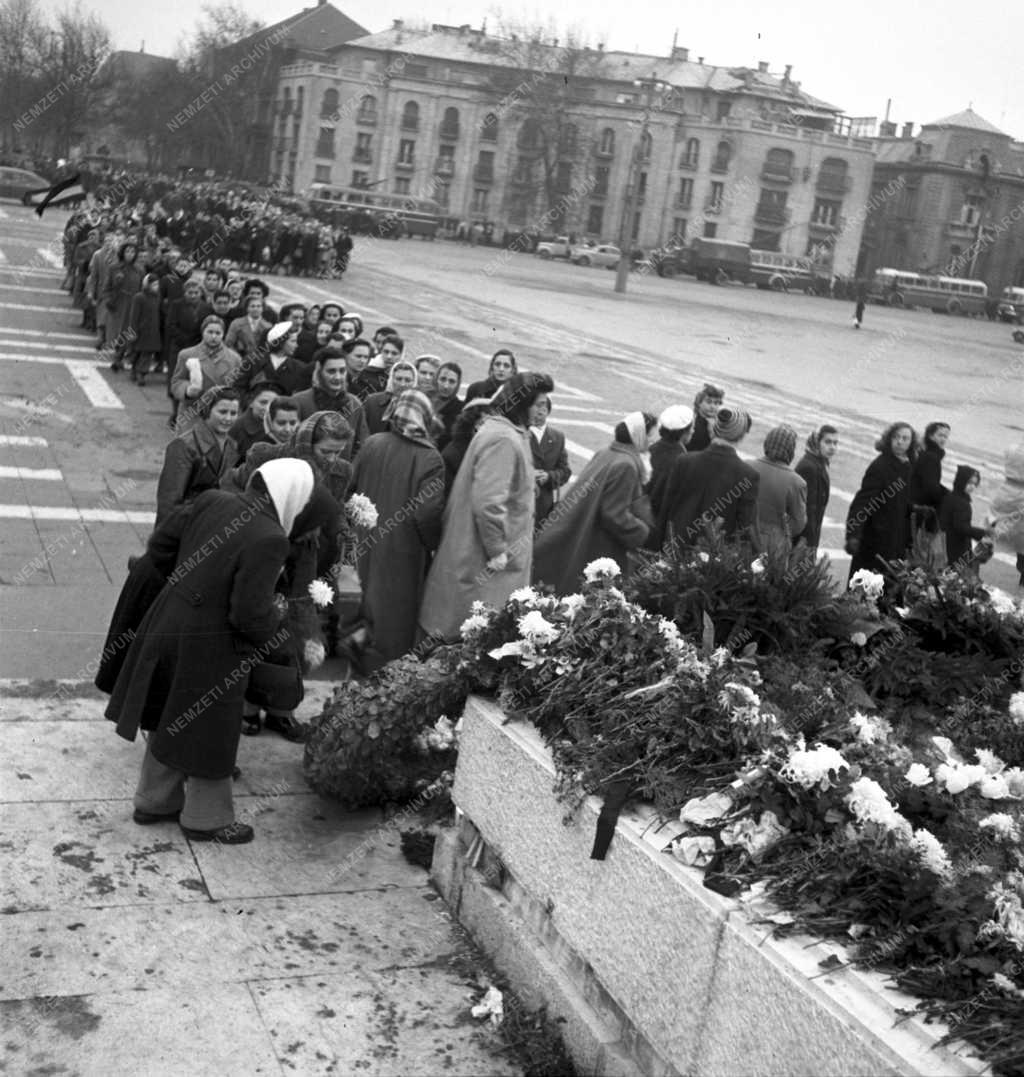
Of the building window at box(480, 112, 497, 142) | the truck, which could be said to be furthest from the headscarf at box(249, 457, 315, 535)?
the building window at box(480, 112, 497, 142)

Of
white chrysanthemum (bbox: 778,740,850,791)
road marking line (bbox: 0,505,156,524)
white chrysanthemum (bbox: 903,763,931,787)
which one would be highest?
white chrysanthemum (bbox: 778,740,850,791)

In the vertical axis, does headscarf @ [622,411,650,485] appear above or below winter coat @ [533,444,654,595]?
above

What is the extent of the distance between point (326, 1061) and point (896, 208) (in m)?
92.2

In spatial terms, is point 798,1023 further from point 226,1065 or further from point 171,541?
point 171,541

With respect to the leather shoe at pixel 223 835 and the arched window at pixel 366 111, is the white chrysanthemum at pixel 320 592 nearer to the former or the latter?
the leather shoe at pixel 223 835

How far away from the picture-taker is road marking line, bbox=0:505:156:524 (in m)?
10.6

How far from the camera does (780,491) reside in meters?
8.74

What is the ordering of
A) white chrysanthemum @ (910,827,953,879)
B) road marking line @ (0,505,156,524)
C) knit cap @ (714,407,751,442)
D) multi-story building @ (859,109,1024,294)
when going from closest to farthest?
1. white chrysanthemum @ (910,827,953,879)
2. knit cap @ (714,407,751,442)
3. road marking line @ (0,505,156,524)
4. multi-story building @ (859,109,1024,294)

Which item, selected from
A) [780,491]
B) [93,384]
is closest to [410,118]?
[93,384]

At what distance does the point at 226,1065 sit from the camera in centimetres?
418

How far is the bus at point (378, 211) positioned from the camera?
210 ft

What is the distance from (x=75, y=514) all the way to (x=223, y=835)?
5.73 metres

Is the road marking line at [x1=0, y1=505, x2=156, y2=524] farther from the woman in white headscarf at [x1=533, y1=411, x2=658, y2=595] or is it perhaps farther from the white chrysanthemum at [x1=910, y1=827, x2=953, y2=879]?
the white chrysanthemum at [x1=910, y1=827, x2=953, y2=879]

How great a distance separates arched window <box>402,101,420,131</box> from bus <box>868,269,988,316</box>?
31.6m
